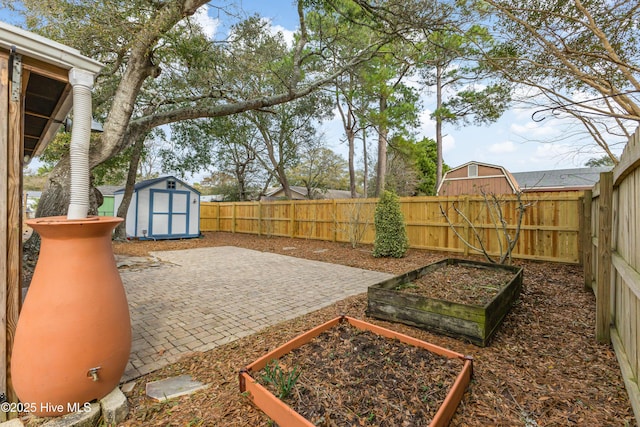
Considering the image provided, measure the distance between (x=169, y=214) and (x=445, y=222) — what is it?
410 inches

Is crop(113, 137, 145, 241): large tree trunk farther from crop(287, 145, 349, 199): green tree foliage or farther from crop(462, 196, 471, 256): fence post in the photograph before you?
crop(462, 196, 471, 256): fence post

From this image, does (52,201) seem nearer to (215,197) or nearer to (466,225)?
(466,225)

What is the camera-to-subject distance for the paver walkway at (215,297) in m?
2.66

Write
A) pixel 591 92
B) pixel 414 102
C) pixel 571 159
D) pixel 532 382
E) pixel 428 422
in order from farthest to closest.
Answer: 1. pixel 414 102
2. pixel 591 92
3. pixel 571 159
4. pixel 532 382
5. pixel 428 422

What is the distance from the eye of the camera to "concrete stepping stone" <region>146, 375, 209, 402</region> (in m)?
1.87

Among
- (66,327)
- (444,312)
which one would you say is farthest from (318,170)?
(66,327)

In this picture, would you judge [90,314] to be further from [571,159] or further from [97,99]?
[97,99]

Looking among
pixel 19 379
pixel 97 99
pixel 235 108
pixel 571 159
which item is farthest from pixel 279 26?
pixel 19 379

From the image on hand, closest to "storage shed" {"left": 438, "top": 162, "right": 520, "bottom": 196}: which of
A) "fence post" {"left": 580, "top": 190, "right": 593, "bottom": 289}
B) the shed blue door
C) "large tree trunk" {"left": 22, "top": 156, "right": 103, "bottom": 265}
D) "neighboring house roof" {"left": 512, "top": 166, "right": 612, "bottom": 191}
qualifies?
"neighboring house roof" {"left": 512, "top": 166, "right": 612, "bottom": 191}

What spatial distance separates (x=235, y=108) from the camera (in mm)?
7137

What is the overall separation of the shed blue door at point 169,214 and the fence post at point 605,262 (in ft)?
41.1

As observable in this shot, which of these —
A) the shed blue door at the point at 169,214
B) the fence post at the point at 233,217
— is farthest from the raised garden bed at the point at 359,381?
the fence post at the point at 233,217

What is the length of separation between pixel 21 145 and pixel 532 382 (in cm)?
377

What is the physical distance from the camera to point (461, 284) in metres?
3.63
